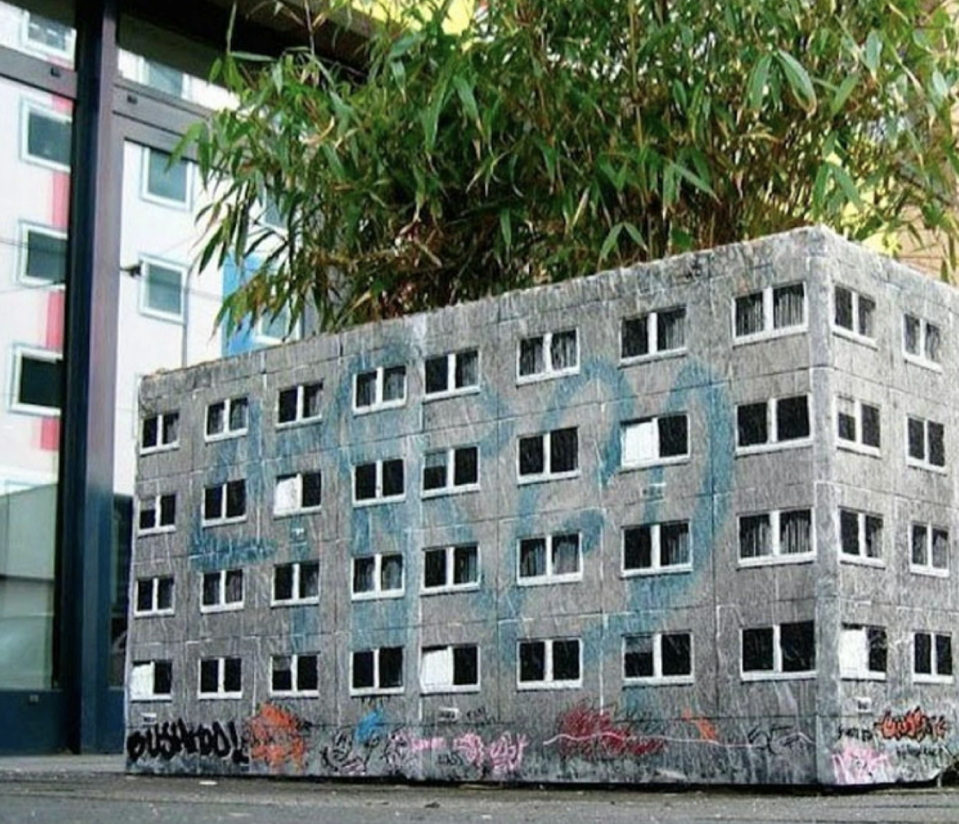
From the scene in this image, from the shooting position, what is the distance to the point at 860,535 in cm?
562

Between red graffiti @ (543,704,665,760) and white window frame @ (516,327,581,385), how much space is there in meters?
1.06

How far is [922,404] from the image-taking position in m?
6.04

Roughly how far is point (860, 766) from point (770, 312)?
1331mm

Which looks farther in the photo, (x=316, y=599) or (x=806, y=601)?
(x=316, y=599)

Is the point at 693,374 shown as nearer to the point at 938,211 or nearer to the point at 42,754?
the point at 938,211

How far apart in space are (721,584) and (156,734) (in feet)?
9.54

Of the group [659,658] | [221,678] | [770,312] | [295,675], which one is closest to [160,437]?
[221,678]

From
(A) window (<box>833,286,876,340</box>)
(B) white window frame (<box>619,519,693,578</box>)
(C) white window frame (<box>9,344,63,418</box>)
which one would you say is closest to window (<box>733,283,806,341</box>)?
(A) window (<box>833,286,876,340</box>)

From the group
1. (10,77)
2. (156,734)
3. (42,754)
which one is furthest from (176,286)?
(156,734)

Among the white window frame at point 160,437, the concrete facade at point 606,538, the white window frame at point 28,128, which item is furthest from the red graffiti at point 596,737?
the white window frame at point 28,128

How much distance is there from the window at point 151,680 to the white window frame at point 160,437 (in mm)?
854

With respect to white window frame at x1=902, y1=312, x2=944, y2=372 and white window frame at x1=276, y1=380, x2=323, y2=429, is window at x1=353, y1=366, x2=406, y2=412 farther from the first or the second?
white window frame at x1=902, y1=312, x2=944, y2=372

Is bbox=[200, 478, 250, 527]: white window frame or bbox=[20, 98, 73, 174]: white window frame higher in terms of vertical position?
bbox=[20, 98, 73, 174]: white window frame

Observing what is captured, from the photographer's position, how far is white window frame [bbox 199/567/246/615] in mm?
7371
